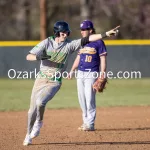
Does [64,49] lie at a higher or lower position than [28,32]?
higher

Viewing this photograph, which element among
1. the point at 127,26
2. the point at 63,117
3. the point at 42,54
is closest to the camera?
the point at 42,54

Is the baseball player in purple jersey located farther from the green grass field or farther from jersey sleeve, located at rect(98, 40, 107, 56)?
the green grass field

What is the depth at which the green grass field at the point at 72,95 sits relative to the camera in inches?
527

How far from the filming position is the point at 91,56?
30.3 feet

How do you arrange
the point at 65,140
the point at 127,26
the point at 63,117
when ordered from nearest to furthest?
the point at 65,140
the point at 63,117
the point at 127,26

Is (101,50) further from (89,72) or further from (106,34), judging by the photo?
(106,34)

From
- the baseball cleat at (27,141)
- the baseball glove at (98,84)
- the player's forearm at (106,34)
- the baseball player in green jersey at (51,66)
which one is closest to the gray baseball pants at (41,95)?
the baseball player in green jersey at (51,66)

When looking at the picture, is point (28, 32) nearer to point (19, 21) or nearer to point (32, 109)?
point (19, 21)

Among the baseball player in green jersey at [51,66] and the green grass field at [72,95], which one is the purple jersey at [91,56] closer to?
the baseball player in green jersey at [51,66]

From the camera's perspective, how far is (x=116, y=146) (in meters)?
7.95

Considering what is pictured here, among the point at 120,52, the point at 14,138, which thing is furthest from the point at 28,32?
the point at 14,138

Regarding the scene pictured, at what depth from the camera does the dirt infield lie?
8.05m

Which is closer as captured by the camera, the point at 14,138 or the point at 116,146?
the point at 116,146

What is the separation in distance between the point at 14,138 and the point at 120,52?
34.0ft
